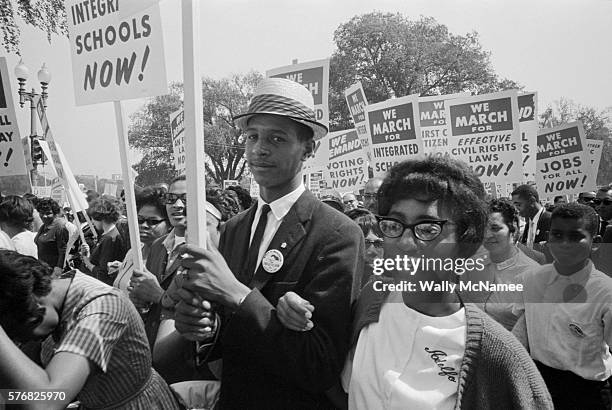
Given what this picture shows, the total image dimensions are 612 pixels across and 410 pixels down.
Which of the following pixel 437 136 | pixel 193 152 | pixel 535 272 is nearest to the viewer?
pixel 193 152

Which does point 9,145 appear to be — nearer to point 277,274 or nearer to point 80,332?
point 80,332

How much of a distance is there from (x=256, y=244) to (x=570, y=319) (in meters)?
1.45

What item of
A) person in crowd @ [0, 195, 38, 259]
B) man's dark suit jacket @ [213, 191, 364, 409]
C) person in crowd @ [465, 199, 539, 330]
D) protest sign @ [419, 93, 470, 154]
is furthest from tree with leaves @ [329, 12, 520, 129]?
person in crowd @ [0, 195, 38, 259]

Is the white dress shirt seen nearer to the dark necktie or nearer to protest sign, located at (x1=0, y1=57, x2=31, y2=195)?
the dark necktie

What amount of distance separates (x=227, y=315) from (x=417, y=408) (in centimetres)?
61

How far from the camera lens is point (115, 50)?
7.53 feet

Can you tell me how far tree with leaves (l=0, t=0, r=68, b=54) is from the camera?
272 centimetres

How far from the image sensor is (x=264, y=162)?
5.89 feet

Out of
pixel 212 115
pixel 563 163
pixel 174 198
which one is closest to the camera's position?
pixel 174 198

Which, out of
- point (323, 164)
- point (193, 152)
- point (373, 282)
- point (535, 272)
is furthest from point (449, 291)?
point (323, 164)

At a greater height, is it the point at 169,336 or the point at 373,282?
the point at 373,282

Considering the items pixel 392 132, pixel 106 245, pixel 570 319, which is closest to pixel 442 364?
pixel 570 319

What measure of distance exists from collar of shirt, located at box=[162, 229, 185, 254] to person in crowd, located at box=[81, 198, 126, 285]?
48.0 inches

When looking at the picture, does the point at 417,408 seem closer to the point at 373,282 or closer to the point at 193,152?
the point at 373,282
